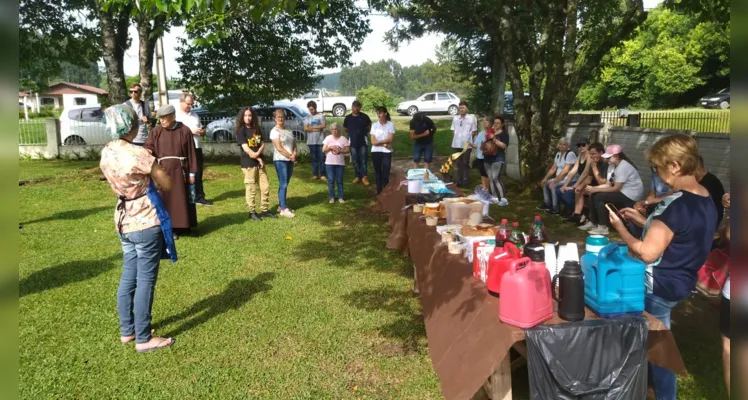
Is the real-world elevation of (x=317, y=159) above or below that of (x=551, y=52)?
below

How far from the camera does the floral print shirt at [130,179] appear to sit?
3.87 meters

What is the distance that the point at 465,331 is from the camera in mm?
3348

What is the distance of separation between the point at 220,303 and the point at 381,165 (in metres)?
5.39

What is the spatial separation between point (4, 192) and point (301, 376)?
3.73m

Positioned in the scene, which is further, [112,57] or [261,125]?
[261,125]

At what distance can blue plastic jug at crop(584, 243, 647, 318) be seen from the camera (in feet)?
9.46

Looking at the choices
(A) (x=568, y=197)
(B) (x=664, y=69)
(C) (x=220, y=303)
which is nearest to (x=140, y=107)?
(C) (x=220, y=303)

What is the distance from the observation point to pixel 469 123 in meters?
11.7

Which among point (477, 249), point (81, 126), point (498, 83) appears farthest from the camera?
point (498, 83)

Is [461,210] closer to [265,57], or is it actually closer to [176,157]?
[176,157]

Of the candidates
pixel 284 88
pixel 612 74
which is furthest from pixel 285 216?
pixel 612 74

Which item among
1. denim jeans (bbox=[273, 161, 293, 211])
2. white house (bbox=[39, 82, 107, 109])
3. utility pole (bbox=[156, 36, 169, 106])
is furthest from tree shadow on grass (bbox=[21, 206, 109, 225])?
white house (bbox=[39, 82, 107, 109])

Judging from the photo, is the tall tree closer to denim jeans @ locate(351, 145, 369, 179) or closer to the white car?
denim jeans @ locate(351, 145, 369, 179)

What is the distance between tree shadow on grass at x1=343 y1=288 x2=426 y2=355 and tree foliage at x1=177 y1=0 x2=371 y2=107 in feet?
38.9
